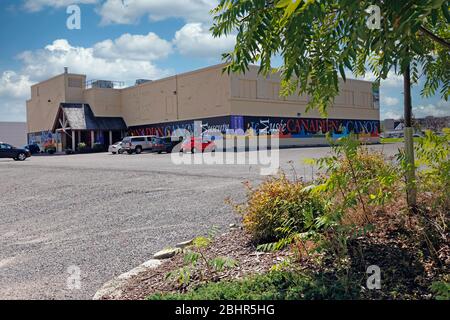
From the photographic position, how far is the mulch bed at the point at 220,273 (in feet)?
13.7

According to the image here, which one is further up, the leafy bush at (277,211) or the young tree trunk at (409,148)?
the young tree trunk at (409,148)

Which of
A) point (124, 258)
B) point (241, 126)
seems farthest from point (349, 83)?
point (124, 258)

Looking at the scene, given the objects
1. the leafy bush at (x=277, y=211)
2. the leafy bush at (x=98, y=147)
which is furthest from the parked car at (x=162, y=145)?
the leafy bush at (x=277, y=211)

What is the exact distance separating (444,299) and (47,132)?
62.4 meters

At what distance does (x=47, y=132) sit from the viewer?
58.8m

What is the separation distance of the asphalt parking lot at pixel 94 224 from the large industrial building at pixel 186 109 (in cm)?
2801

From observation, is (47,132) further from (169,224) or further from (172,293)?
(172,293)

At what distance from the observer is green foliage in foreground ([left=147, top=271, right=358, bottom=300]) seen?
3.42 metres

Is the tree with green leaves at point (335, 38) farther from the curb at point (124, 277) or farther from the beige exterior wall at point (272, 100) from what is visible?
the beige exterior wall at point (272, 100)

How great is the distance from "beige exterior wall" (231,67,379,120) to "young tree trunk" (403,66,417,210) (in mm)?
30945

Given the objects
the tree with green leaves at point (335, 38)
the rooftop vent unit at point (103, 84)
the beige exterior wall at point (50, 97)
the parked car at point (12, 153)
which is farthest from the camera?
the rooftop vent unit at point (103, 84)

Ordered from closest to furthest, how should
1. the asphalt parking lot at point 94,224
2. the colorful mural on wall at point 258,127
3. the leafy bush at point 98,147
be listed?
the asphalt parking lot at point 94,224 < the colorful mural on wall at point 258,127 < the leafy bush at point 98,147

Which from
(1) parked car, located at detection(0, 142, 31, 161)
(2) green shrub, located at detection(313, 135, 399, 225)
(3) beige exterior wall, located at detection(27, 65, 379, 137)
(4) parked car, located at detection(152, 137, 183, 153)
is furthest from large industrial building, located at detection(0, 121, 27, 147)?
(2) green shrub, located at detection(313, 135, 399, 225)

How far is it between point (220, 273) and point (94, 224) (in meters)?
4.54
